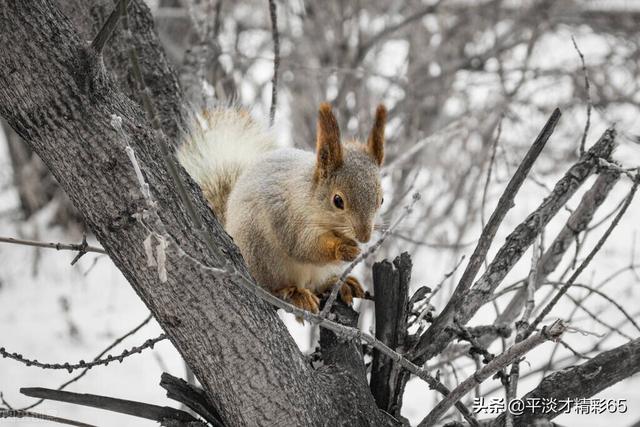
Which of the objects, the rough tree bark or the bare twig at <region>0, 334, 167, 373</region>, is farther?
the bare twig at <region>0, 334, 167, 373</region>

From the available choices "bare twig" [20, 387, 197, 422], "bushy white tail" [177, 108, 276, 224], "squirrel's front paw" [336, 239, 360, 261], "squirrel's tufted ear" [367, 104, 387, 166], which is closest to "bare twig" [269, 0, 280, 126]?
"bushy white tail" [177, 108, 276, 224]

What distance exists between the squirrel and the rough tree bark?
553 mm

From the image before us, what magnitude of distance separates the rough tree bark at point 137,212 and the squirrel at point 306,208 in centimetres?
55

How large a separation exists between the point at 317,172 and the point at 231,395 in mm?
801

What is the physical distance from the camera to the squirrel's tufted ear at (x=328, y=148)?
1791mm

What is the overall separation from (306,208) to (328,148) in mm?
172

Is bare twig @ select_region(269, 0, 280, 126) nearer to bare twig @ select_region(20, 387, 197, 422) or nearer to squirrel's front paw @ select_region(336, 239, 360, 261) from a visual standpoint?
squirrel's front paw @ select_region(336, 239, 360, 261)

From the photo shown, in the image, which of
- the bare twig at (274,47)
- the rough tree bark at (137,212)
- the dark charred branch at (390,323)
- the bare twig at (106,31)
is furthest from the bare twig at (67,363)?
the bare twig at (274,47)

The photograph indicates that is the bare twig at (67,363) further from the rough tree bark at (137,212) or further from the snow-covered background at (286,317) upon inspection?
the snow-covered background at (286,317)

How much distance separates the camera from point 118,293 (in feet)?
14.0

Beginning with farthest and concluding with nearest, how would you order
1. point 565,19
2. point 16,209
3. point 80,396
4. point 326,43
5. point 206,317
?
point 16,209 → point 565,19 → point 326,43 → point 80,396 → point 206,317

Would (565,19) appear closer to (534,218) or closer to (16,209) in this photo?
(534,218)

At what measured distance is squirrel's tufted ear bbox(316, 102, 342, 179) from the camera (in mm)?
1791

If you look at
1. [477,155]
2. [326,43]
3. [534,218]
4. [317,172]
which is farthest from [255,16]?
[534,218]
